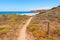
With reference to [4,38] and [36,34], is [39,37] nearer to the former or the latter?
[36,34]

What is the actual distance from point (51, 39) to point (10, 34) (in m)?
7.56

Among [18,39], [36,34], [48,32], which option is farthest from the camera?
[48,32]

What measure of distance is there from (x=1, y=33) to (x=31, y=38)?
20.2ft

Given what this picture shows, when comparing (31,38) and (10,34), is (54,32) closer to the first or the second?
(31,38)

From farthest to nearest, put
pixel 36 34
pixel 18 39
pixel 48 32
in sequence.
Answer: pixel 48 32 → pixel 36 34 → pixel 18 39

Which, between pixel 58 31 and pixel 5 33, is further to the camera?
pixel 58 31

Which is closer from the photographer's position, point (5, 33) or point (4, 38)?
point (4, 38)

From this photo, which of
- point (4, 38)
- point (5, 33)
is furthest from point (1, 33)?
point (4, 38)

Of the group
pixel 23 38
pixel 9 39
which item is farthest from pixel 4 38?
pixel 23 38

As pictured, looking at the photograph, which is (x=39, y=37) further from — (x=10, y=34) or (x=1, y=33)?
(x=1, y=33)

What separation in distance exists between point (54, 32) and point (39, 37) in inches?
213

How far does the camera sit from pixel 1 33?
91.9 ft

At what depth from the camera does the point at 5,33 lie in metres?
28.1

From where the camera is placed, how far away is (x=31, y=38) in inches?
992
